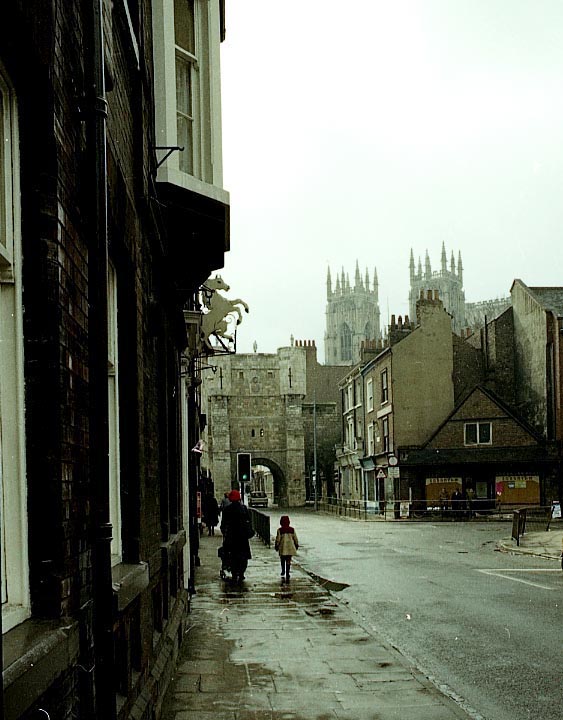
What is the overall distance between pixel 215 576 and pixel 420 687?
11.1 m

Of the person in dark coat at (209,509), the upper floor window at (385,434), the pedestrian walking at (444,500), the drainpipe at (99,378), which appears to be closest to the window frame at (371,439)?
the upper floor window at (385,434)

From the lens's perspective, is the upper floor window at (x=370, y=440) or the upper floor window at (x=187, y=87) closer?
the upper floor window at (x=187, y=87)

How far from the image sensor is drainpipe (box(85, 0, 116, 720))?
3812 millimetres

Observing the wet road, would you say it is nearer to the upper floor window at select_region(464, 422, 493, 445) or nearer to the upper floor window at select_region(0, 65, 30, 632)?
the upper floor window at select_region(0, 65, 30, 632)

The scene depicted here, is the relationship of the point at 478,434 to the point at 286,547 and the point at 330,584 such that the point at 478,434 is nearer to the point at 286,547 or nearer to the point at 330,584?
the point at 330,584

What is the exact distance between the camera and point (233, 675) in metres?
9.35

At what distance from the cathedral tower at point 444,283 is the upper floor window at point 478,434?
3102 inches

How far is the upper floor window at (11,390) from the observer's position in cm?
304

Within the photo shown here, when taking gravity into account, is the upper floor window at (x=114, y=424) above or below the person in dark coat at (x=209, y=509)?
above

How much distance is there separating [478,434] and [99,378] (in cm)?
4668

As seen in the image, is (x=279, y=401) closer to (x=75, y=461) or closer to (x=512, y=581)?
(x=512, y=581)

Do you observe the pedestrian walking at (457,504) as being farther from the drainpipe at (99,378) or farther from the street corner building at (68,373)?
the drainpipe at (99,378)

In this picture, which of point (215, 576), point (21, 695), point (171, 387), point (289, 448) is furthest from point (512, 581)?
point (289, 448)

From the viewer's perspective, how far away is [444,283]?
436 ft
